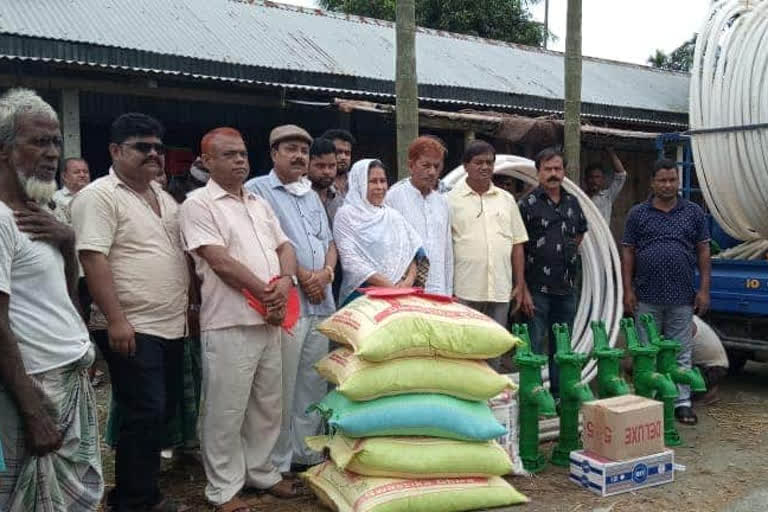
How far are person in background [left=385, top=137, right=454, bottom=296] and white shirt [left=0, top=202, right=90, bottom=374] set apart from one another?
2145mm

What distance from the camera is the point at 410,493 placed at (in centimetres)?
317

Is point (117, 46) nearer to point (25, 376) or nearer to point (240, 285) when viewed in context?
point (240, 285)

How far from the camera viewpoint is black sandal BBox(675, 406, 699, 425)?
188 inches

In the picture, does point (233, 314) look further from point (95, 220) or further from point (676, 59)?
point (676, 59)

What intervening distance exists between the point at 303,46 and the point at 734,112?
507cm

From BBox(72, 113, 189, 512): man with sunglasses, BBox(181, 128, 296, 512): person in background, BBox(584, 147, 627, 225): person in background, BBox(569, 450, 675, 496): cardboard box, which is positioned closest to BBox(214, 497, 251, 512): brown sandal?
BBox(181, 128, 296, 512): person in background

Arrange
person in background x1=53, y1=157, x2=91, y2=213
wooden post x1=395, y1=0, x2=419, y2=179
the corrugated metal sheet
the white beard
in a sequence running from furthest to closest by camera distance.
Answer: the corrugated metal sheet, wooden post x1=395, y1=0, x2=419, y2=179, person in background x1=53, y1=157, x2=91, y2=213, the white beard

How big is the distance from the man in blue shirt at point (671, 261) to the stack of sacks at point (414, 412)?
1806 mm

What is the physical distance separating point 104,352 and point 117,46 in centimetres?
439

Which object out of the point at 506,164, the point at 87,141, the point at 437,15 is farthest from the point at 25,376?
the point at 437,15

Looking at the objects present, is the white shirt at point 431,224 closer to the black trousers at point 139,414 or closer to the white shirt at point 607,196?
the black trousers at point 139,414

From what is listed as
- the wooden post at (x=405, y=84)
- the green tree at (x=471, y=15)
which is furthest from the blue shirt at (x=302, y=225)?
the green tree at (x=471, y=15)

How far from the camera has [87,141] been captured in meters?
8.28

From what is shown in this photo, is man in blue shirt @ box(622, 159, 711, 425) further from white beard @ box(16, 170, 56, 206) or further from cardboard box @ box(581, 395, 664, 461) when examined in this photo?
white beard @ box(16, 170, 56, 206)
